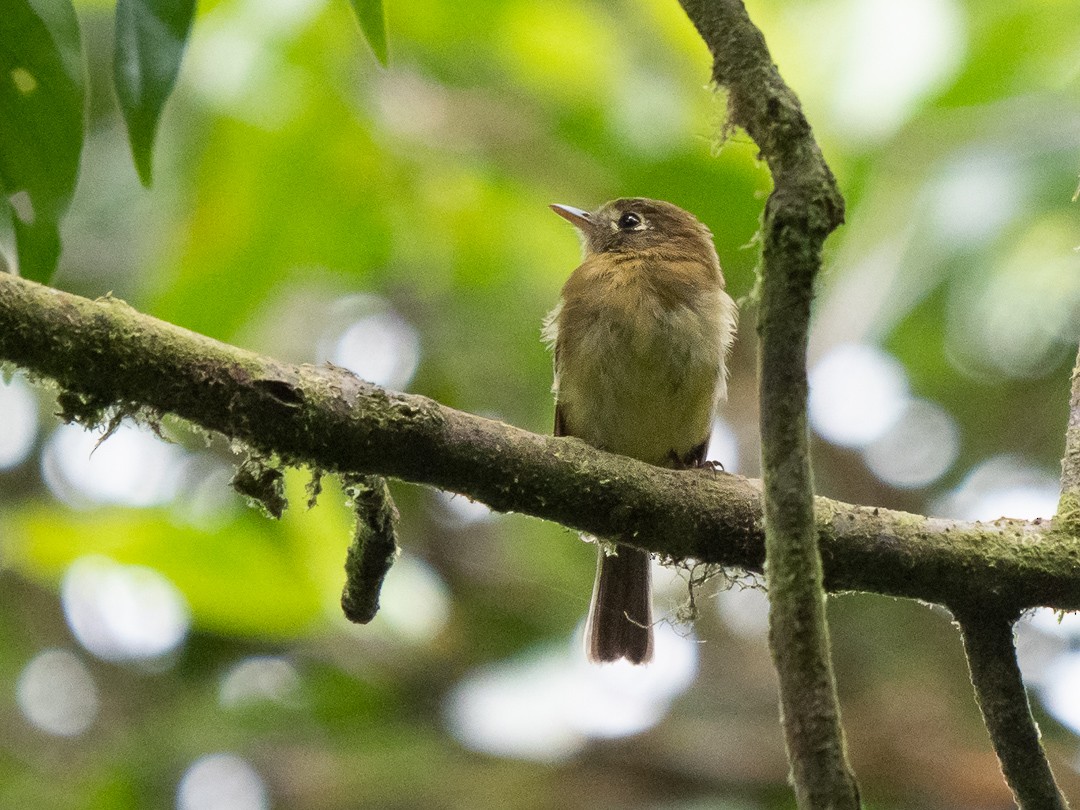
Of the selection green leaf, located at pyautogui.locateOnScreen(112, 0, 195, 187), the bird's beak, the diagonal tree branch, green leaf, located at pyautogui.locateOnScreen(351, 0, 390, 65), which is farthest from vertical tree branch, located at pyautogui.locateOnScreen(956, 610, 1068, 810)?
the bird's beak

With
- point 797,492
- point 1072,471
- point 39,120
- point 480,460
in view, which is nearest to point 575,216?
point 1072,471

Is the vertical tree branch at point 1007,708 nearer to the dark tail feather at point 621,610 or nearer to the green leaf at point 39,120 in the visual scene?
the green leaf at point 39,120

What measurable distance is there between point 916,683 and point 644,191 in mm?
2616

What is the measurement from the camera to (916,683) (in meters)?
5.84

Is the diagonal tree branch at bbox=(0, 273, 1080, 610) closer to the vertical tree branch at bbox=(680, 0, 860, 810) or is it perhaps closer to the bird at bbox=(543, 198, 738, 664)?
the vertical tree branch at bbox=(680, 0, 860, 810)

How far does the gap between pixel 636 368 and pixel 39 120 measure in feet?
7.65

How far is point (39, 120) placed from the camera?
2.03m

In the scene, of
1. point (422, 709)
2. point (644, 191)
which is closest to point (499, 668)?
point (422, 709)

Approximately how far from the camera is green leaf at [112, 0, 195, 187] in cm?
186

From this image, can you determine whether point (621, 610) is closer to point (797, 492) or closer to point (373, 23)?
point (373, 23)

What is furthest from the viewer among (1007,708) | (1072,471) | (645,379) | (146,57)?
(645,379)

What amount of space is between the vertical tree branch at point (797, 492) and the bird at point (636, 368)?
2.38m

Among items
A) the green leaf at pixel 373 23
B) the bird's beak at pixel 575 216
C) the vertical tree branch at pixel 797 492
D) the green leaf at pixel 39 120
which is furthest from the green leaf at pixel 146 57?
the bird's beak at pixel 575 216

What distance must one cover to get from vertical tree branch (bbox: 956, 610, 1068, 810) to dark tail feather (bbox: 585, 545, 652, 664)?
2246 mm
